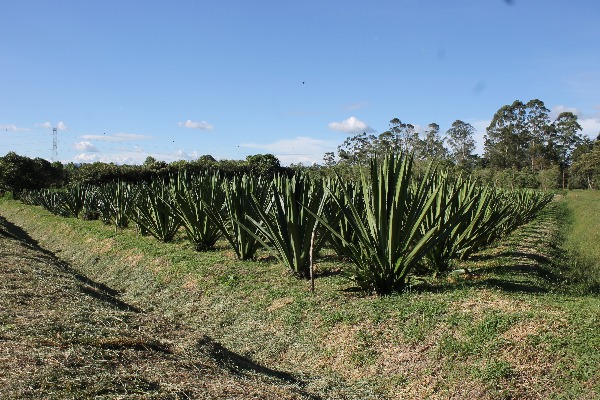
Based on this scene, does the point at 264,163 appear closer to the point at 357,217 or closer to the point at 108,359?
the point at 357,217

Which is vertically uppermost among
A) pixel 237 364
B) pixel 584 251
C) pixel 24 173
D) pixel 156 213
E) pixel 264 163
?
pixel 264 163

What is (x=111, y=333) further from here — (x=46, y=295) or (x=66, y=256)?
(x=66, y=256)

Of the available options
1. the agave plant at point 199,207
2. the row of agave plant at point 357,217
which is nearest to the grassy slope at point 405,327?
the row of agave plant at point 357,217

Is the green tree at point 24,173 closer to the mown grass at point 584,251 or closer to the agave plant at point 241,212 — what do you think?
the agave plant at point 241,212

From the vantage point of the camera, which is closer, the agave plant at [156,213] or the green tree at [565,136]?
the agave plant at [156,213]

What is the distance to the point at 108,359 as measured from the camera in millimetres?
3748

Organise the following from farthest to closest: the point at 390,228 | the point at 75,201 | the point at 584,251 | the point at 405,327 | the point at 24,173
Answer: the point at 24,173, the point at 75,201, the point at 584,251, the point at 390,228, the point at 405,327

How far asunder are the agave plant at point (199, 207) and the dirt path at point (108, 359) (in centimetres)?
385

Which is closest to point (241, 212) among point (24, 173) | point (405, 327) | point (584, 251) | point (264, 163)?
point (405, 327)

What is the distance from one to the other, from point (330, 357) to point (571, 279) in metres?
5.35

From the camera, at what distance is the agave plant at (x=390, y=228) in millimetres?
5277

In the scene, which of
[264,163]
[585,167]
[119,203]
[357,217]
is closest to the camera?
[357,217]

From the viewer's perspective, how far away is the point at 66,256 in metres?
12.8

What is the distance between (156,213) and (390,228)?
25.9 feet
